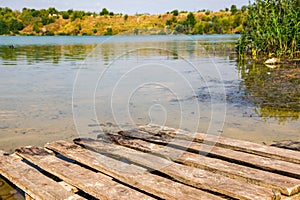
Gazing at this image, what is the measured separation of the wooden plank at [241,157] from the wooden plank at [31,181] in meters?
1.48

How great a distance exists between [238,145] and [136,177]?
1364mm

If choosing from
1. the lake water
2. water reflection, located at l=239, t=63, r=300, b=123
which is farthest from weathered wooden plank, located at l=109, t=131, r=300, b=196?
water reflection, located at l=239, t=63, r=300, b=123

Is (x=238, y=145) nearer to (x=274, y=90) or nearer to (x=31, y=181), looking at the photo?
(x=31, y=181)

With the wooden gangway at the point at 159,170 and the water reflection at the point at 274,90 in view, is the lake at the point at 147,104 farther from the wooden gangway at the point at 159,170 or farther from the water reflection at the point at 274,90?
the wooden gangway at the point at 159,170

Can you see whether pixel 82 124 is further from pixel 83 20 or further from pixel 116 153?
pixel 83 20

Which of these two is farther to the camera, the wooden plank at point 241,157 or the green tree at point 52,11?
the green tree at point 52,11

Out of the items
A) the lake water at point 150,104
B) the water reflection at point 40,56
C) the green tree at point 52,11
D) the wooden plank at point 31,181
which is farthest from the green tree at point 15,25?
the wooden plank at point 31,181

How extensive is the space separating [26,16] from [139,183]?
210ft

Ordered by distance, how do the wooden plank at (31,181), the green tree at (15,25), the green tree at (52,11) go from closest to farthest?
the wooden plank at (31,181), the green tree at (15,25), the green tree at (52,11)

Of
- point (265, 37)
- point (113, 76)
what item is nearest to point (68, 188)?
point (113, 76)

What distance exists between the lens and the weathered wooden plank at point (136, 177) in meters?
2.64

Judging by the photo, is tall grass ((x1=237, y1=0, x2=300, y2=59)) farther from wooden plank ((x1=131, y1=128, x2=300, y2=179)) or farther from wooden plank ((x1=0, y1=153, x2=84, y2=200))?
wooden plank ((x1=0, y1=153, x2=84, y2=200))

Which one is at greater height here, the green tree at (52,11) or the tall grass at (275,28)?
the green tree at (52,11)

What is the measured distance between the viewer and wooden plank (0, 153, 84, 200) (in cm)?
274
